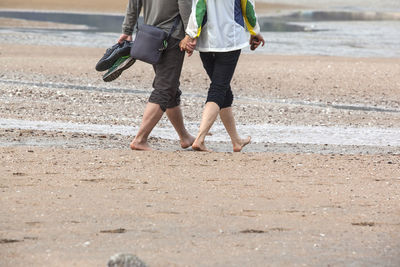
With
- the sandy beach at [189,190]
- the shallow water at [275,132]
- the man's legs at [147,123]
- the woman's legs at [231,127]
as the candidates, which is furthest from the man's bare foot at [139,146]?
the shallow water at [275,132]

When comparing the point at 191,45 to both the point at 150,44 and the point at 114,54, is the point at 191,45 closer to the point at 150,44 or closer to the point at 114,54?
the point at 150,44

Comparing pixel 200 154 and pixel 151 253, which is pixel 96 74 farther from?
pixel 151 253

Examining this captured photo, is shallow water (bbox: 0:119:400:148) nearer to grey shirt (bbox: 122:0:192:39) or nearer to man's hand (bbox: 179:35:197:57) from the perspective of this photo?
grey shirt (bbox: 122:0:192:39)

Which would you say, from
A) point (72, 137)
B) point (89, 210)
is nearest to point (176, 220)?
point (89, 210)

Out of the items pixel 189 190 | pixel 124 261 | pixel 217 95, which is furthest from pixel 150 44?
pixel 124 261

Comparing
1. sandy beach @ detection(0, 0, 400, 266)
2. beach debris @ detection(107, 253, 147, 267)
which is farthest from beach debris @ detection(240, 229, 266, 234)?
beach debris @ detection(107, 253, 147, 267)

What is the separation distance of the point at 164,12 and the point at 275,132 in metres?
2.68

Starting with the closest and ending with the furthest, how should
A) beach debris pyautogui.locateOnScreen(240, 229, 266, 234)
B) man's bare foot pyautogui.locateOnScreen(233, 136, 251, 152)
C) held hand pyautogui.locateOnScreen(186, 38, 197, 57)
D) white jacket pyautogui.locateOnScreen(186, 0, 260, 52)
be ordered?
beach debris pyautogui.locateOnScreen(240, 229, 266, 234) → held hand pyautogui.locateOnScreen(186, 38, 197, 57) → white jacket pyautogui.locateOnScreen(186, 0, 260, 52) → man's bare foot pyautogui.locateOnScreen(233, 136, 251, 152)

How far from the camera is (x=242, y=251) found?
5.04 meters

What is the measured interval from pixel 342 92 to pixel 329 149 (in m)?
5.47

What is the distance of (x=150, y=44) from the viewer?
7.70 m

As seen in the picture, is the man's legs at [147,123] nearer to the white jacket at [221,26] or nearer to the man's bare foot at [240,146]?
the white jacket at [221,26]

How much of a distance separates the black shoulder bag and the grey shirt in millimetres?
106

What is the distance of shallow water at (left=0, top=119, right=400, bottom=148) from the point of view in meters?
9.48
